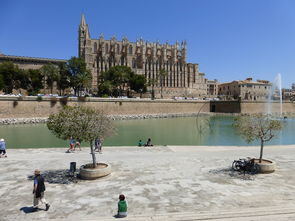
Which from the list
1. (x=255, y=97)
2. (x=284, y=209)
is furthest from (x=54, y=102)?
(x=255, y=97)

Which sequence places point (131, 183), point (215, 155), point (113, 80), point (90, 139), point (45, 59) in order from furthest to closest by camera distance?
point (45, 59) < point (113, 80) < point (215, 155) < point (90, 139) < point (131, 183)

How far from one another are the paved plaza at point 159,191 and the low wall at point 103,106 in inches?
1015

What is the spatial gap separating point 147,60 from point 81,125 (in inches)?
3461

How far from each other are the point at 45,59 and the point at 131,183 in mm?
78532

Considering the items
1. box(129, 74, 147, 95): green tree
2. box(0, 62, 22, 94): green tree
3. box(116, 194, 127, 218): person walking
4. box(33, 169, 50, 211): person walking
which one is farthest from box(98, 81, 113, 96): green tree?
box(116, 194, 127, 218): person walking

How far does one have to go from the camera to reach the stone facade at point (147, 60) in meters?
85.0

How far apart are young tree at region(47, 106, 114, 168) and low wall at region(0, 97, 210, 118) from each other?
2576 cm

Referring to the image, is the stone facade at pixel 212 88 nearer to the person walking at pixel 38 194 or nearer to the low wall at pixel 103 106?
the low wall at pixel 103 106

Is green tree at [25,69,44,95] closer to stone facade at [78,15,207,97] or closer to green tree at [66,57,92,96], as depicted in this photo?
green tree at [66,57,92,96]

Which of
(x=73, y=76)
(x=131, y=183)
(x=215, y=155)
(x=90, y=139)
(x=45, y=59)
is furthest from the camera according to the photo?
(x=45, y=59)

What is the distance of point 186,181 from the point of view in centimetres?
932

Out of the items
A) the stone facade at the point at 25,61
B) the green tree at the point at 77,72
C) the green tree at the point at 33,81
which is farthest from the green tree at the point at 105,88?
the stone facade at the point at 25,61

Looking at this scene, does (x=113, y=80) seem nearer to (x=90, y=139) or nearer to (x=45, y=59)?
(x=45, y=59)

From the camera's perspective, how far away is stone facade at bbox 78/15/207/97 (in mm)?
85000
